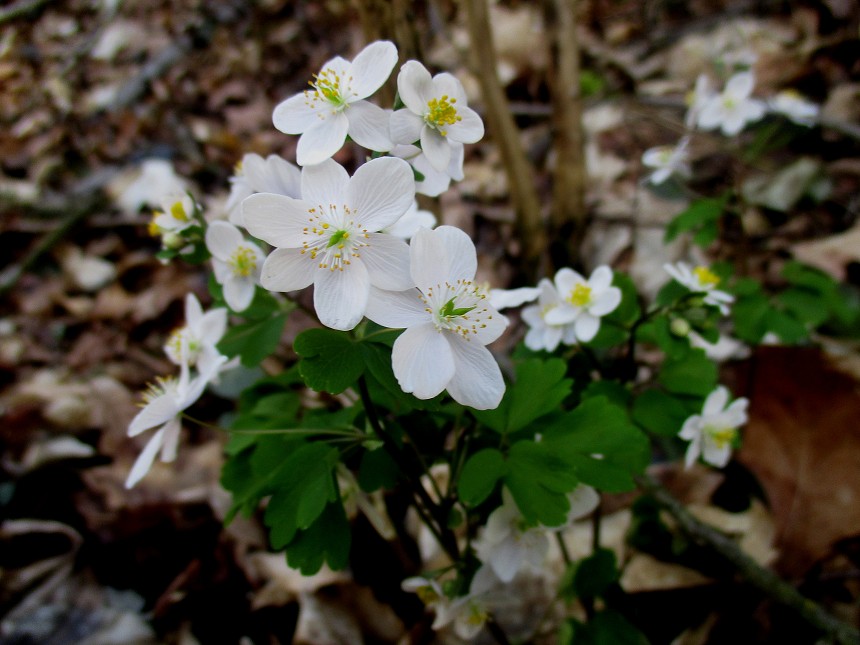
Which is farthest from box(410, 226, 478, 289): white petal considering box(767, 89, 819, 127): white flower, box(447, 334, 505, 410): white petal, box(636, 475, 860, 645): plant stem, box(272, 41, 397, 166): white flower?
box(767, 89, 819, 127): white flower

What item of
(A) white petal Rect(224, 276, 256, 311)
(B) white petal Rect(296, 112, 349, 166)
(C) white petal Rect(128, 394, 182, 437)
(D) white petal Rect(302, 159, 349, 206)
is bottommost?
(C) white petal Rect(128, 394, 182, 437)

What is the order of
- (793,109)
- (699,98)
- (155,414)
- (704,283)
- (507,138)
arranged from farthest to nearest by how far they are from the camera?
(507,138)
(793,109)
(699,98)
(704,283)
(155,414)

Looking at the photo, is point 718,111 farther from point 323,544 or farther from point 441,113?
point 323,544

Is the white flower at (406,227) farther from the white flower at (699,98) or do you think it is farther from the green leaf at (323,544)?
the white flower at (699,98)

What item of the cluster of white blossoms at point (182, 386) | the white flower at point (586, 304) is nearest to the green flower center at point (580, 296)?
the white flower at point (586, 304)

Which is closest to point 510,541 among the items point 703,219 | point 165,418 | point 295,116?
point 165,418

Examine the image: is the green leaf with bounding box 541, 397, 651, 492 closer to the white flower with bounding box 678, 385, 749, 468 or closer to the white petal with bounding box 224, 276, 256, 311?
the white flower with bounding box 678, 385, 749, 468

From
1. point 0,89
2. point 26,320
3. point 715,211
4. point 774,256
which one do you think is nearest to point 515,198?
point 715,211
